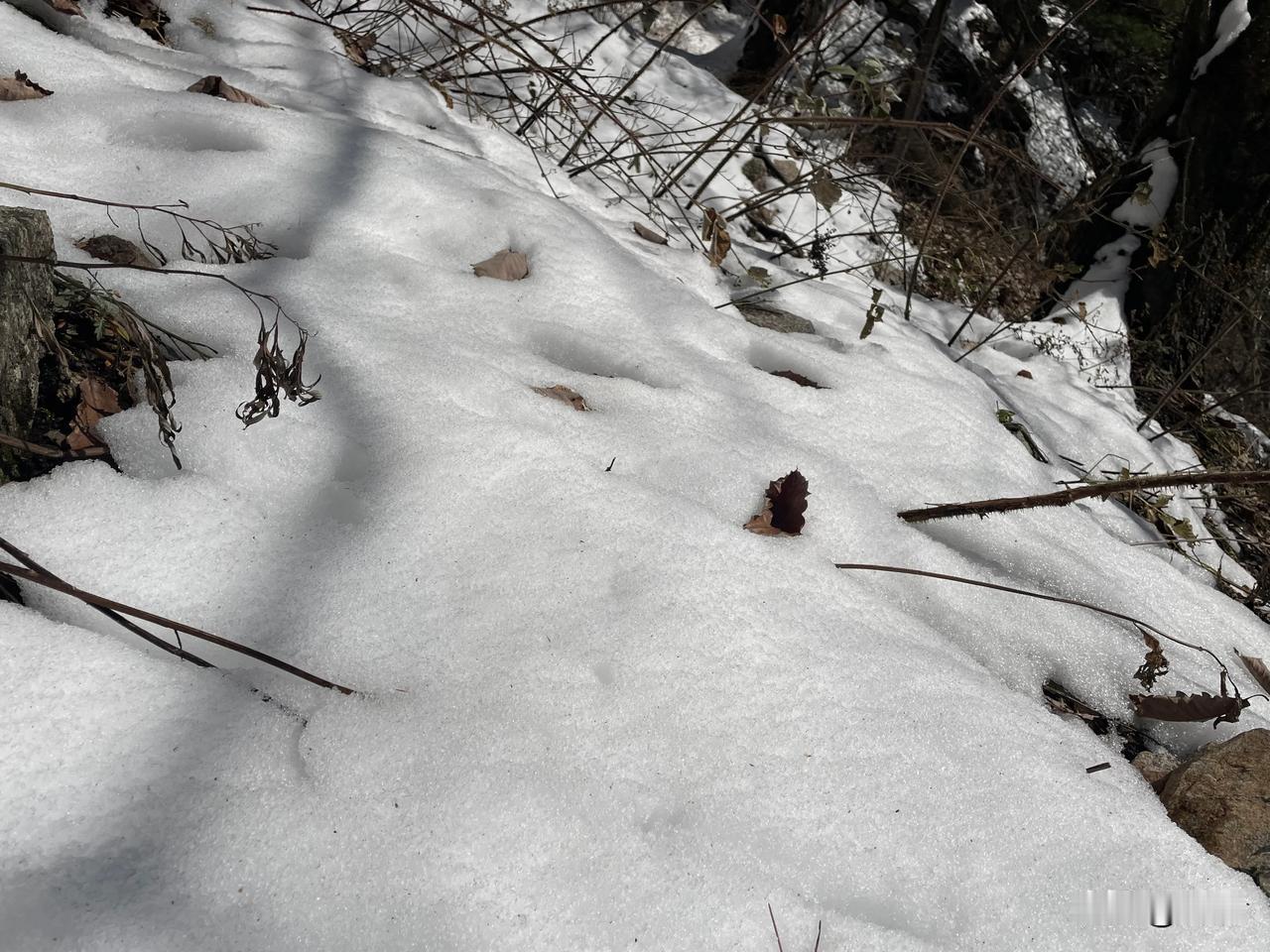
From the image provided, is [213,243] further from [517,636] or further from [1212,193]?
[1212,193]

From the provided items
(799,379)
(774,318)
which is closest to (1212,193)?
(774,318)

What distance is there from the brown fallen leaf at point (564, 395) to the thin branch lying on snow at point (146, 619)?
0.67 meters

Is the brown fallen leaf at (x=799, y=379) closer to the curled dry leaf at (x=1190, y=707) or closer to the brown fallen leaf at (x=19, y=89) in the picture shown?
the curled dry leaf at (x=1190, y=707)

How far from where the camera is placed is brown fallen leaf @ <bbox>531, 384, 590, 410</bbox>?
4.80ft

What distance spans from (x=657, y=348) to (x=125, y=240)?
972mm

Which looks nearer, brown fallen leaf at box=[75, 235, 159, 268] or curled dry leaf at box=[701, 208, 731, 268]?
brown fallen leaf at box=[75, 235, 159, 268]

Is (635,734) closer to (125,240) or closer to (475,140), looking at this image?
(125,240)

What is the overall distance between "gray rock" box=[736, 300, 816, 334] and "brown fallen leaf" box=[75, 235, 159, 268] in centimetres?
136

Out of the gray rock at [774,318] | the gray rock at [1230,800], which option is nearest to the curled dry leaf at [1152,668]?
the gray rock at [1230,800]

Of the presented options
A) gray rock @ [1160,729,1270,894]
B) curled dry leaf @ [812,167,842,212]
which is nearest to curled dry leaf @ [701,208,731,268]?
curled dry leaf @ [812,167,842,212]

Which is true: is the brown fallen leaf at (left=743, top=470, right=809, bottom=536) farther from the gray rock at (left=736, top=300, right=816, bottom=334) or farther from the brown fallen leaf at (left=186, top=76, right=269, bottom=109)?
the brown fallen leaf at (left=186, top=76, right=269, bottom=109)

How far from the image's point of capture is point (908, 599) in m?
1.34

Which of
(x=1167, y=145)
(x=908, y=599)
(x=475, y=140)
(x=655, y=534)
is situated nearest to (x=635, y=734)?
(x=655, y=534)

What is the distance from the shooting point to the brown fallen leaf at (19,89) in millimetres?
1647
